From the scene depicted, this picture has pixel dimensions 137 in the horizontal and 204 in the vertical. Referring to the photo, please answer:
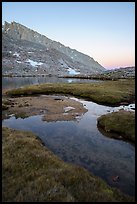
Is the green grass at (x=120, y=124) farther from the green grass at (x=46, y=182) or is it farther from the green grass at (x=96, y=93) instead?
the green grass at (x=96, y=93)

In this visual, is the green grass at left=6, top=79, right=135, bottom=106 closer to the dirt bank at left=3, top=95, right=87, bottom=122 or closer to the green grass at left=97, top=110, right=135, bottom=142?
the dirt bank at left=3, top=95, right=87, bottom=122

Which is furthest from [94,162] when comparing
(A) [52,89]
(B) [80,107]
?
(A) [52,89]

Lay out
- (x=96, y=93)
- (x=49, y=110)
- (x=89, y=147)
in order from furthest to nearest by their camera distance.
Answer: (x=96, y=93) < (x=49, y=110) < (x=89, y=147)

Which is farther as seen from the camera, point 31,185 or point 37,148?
point 37,148

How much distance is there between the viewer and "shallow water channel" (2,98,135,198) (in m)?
19.1

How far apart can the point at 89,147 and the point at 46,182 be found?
38.5 feet

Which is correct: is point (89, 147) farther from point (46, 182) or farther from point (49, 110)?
point (49, 110)

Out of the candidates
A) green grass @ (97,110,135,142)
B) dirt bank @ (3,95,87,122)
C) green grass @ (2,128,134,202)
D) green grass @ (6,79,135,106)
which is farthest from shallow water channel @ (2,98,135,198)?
green grass @ (6,79,135,106)

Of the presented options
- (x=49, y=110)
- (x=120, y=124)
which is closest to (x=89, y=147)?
(x=120, y=124)

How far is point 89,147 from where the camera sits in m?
25.0

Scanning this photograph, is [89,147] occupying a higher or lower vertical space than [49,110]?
lower

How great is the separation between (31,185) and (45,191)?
3.85 ft

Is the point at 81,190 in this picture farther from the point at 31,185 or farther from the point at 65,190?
the point at 31,185

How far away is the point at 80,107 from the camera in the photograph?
46.5 meters
